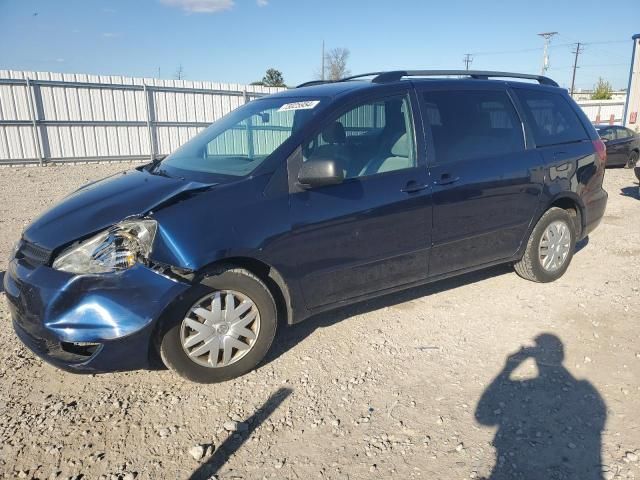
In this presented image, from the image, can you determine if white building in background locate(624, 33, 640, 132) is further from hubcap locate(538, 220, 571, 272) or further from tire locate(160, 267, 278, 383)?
tire locate(160, 267, 278, 383)

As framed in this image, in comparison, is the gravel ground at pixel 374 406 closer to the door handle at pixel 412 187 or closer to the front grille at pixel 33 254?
the front grille at pixel 33 254

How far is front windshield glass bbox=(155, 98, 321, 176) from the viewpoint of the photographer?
10.7 feet

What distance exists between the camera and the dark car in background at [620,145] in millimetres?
14359

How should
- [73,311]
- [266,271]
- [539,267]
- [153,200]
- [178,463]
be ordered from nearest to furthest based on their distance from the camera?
[178,463] < [73,311] < [153,200] < [266,271] < [539,267]

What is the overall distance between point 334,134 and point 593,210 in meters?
3.22

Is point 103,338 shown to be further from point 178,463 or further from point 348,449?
point 348,449

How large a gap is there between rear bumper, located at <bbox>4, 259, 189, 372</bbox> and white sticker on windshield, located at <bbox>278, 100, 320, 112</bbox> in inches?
62.5

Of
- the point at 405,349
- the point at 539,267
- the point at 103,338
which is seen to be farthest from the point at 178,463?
the point at 539,267

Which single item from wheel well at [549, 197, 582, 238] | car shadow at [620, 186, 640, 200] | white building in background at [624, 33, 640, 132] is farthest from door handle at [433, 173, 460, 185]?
white building in background at [624, 33, 640, 132]

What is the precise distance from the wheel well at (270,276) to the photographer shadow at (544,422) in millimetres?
1343

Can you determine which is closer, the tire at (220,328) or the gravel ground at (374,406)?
the gravel ground at (374,406)

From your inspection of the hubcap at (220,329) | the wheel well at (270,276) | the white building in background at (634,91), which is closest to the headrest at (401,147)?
the wheel well at (270,276)

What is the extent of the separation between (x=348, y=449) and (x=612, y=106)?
38137 mm

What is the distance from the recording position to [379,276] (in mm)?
3496
